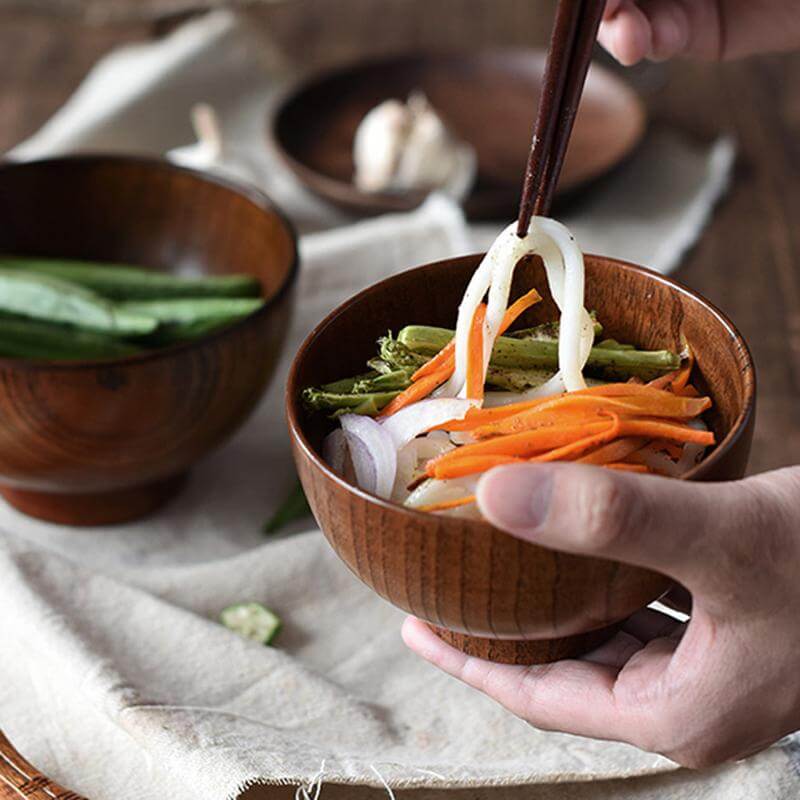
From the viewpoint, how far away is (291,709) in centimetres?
130

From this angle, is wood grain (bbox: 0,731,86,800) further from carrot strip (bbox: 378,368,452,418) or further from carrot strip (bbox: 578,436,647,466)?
carrot strip (bbox: 578,436,647,466)

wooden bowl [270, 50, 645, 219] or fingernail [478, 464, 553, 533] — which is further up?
fingernail [478, 464, 553, 533]

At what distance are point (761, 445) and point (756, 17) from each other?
0.58 meters

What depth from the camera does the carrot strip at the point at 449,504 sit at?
2.96ft

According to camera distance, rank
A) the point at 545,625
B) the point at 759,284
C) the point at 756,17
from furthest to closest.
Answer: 1. the point at 759,284
2. the point at 756,17
3. the point at 545,625

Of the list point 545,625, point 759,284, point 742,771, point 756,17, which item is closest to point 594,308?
point 545,625

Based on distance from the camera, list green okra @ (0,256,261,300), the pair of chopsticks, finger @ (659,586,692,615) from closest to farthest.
→ the pair of chopsticks → finger @ (659,586,692,615) → green okra @ (0,256,261,300)

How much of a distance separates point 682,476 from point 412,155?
4.82 ft

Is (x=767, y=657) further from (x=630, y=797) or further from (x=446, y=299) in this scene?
(x=446, y=299)

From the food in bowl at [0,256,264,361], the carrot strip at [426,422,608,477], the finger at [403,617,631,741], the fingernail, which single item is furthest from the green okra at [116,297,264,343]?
the fingernail

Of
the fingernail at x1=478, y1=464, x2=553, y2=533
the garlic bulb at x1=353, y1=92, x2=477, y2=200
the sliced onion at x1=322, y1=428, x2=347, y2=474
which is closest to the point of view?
the fingernail at x1=478, y1=464, x2=553, y2=533

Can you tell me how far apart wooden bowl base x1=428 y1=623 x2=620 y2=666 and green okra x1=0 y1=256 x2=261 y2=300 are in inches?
30.6

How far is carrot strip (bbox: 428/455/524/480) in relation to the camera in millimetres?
913

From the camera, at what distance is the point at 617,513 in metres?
0.80
